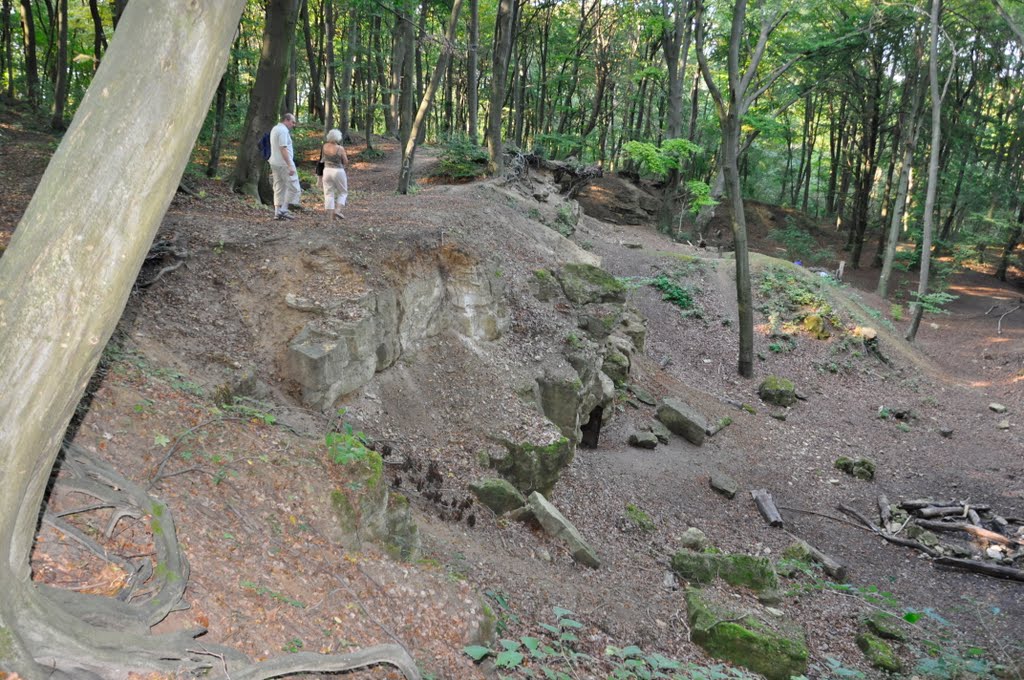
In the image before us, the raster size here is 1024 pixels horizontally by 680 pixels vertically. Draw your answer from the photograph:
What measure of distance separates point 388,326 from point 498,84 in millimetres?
11051

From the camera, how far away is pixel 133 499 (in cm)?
402

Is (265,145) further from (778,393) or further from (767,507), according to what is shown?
(778,393)

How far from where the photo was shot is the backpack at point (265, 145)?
11.8m

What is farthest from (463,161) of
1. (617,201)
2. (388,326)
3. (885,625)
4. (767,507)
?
(885,625)

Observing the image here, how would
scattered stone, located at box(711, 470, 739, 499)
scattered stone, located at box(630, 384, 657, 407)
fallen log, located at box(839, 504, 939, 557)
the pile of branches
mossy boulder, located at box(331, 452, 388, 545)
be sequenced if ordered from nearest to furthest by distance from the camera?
1. mossy boulder, located at box(331, 452, 388, 545)
2. the pile of branches
3. fallen log, located at box(839, 504, 939, 557)
4. scattered stone, located at box(711, 470, 739, 499)
5. scattered stone, located at box(630, 384, 657, 407)

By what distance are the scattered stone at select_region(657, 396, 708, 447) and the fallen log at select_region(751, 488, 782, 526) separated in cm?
167

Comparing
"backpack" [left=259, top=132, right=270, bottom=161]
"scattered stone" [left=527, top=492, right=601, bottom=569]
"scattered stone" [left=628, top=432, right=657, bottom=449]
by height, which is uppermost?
"backpack" [left=259, top=132, right=270, bottom=161]

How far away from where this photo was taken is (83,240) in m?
2.41

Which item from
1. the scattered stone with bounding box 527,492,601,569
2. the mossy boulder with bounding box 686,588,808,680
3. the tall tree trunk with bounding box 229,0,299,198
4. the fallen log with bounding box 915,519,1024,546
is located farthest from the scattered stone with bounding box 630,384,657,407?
the tall tree trunk with bounding box 229,0,299,198

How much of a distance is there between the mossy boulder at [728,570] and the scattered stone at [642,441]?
3.92 meters

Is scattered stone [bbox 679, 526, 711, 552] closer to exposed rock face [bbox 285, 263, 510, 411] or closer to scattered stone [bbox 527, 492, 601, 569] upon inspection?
scattered stone [bbox 527, 492, 601, 569]

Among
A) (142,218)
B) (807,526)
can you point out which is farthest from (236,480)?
(807,526)

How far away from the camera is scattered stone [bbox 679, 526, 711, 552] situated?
934cm

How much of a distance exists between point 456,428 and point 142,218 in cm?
703
